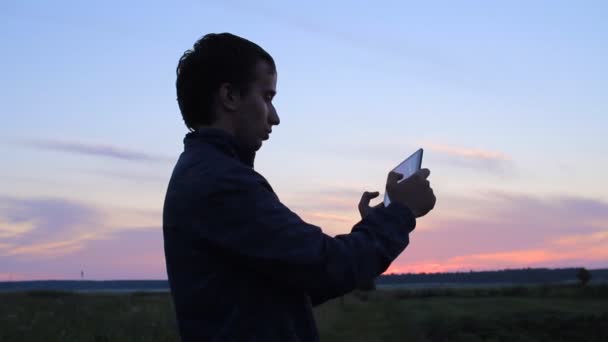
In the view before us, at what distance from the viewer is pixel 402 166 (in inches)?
118

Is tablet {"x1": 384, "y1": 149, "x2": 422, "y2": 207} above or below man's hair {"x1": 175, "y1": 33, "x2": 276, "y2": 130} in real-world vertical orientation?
below

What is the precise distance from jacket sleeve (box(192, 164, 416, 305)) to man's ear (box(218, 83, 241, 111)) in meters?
0.26

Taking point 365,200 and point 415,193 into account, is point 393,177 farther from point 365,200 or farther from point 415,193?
point 365,200

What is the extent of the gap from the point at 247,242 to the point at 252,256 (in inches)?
1.5

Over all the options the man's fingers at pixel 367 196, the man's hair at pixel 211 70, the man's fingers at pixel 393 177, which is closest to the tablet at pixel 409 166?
the man's fingers at pixel 393 177

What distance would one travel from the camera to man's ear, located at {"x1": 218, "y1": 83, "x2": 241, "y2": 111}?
2.69 m

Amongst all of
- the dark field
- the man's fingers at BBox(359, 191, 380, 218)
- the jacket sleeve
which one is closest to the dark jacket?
the jacket sleeve

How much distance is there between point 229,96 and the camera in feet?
8.83

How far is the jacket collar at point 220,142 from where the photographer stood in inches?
104

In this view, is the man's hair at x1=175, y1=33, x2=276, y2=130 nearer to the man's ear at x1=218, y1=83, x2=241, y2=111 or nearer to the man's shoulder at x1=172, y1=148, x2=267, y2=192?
the man's ear at x1=218, y1=83, x2=241, y2=111

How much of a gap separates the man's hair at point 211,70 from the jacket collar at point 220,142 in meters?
0.08

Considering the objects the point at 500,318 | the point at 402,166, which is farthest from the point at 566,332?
the point at 402,166

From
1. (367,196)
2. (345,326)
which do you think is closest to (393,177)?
(367,196)

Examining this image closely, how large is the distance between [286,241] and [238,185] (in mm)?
202
